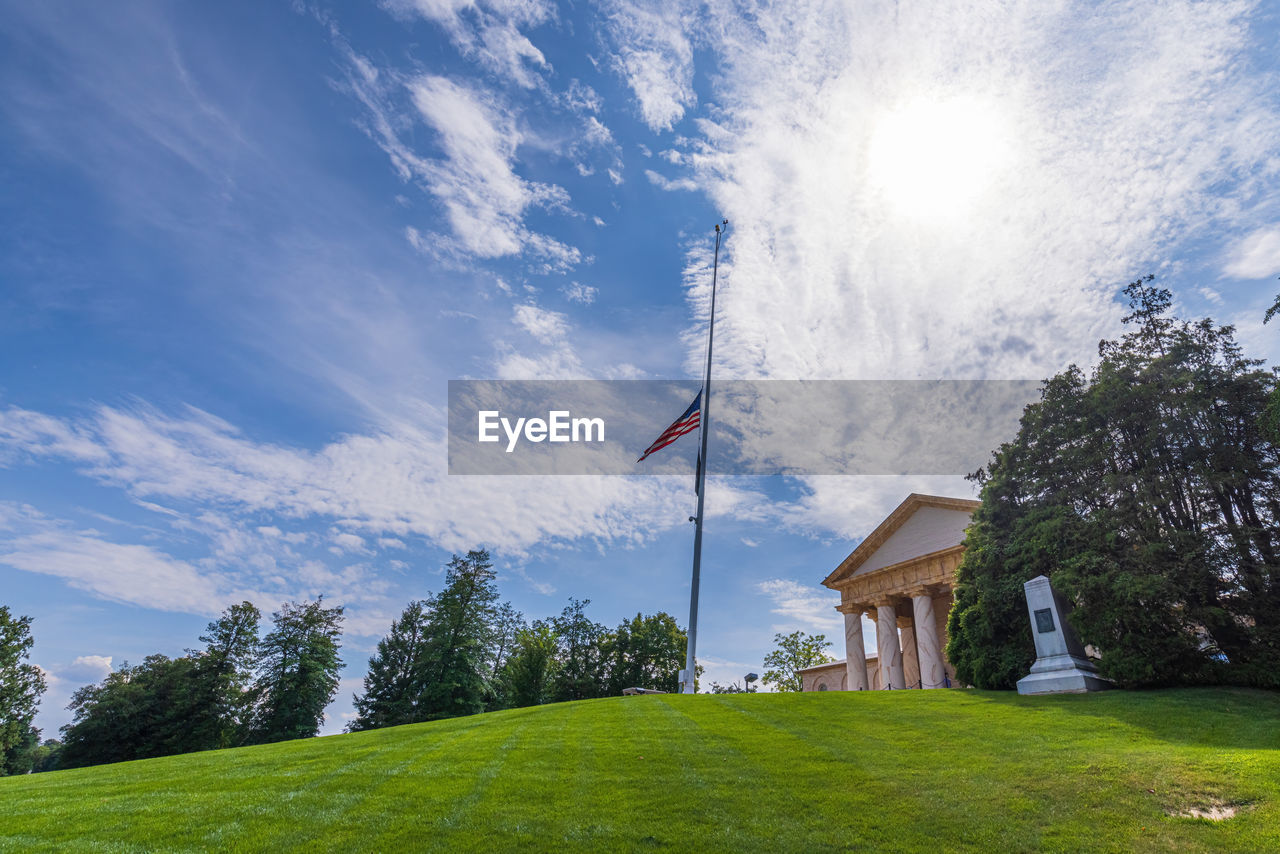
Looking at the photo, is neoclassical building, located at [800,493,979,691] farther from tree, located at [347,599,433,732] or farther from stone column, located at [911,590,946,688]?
tree, located at [347,599,433,732]

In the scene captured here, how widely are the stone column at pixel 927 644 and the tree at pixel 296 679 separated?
42.3 metres

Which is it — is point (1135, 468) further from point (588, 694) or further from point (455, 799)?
point (588, 694)

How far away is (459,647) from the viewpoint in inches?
1799

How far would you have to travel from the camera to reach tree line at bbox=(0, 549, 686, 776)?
1716 inches

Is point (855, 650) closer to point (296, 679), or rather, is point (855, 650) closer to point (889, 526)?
point (889, 526)

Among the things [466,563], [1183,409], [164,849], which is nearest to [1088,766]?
[164,849]

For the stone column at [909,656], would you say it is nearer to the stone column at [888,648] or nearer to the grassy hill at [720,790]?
the stone column at [888,648]

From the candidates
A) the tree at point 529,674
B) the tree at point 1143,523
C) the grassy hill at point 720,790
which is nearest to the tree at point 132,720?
the tree at point 529,674

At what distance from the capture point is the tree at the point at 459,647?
4422 centimetres

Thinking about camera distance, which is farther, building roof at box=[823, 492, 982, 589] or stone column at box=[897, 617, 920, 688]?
stone column at box=[897, 617, 920, 688]

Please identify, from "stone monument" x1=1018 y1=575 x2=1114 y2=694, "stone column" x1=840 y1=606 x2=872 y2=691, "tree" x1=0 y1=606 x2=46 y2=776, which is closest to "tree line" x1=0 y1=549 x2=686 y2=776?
"tree" x1=0 y1=606 x2=46 y2=776

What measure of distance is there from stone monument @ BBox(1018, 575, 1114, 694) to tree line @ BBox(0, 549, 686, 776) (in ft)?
103

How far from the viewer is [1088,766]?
387 inches

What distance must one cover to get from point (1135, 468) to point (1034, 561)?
5.18 meters
